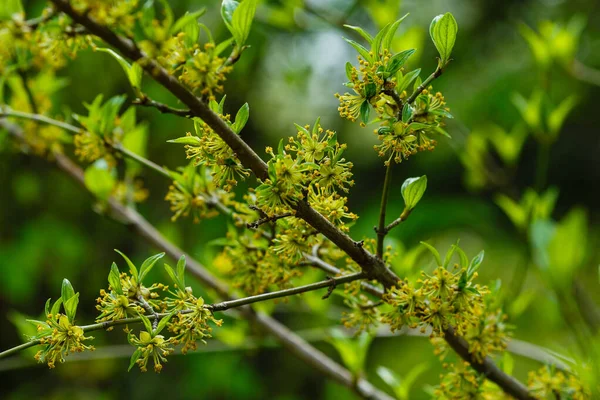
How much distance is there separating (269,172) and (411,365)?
1640 mm

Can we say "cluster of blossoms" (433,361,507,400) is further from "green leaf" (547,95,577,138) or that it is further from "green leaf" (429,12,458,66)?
"green leaf" (547,95,577,138)

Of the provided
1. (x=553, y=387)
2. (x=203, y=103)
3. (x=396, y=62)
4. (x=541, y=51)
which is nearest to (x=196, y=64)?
(x=203, y=103)

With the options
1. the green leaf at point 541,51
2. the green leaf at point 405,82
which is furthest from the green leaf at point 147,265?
the green leaf at point 541,51

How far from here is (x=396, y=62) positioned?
1.42 feet

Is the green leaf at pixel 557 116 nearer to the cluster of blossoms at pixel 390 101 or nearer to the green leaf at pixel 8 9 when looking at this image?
the cluster of blossoms at pixel 390 101

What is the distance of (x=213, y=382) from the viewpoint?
5.75 feet

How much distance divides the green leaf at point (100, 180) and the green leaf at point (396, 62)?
0.52 meters

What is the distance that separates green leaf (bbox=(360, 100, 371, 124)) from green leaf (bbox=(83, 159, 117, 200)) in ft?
1.63

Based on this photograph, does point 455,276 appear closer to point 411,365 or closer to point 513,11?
point 411,365

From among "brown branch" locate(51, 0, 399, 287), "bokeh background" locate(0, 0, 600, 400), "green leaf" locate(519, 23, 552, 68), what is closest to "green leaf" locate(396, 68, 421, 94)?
"brown branch" locate(51, 0, 399, 287)

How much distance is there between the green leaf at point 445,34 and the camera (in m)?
0.45

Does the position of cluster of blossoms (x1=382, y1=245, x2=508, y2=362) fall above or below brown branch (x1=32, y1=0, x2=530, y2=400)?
below

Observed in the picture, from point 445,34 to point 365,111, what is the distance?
9cm

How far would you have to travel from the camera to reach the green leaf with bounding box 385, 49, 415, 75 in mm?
430
